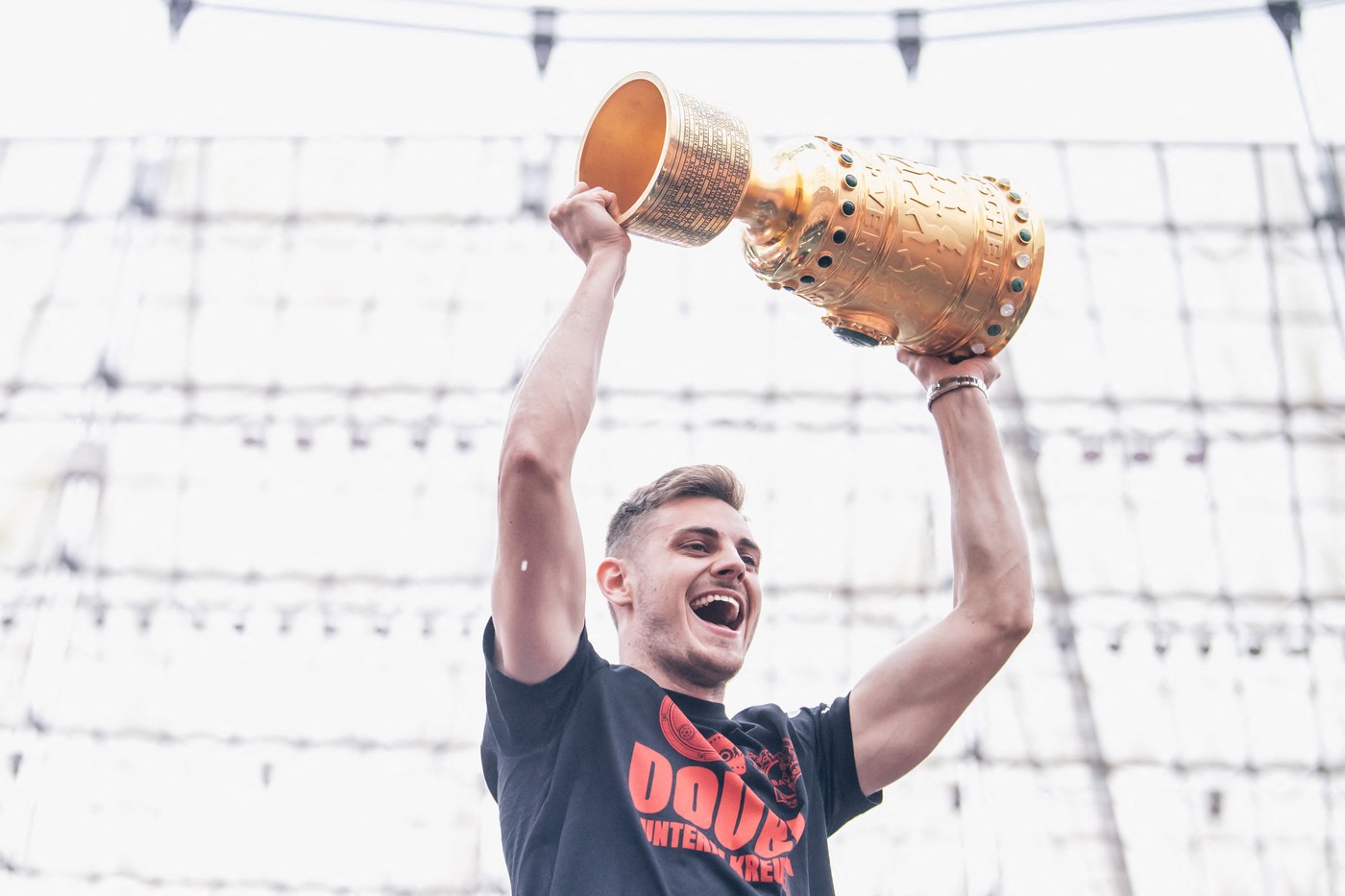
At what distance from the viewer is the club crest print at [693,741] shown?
152cm

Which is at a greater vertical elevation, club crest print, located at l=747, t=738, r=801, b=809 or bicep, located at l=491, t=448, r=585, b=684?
bicep, located at l=491, t=448, r=585, b=684

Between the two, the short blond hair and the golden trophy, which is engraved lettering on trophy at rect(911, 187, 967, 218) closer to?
the golden trophy

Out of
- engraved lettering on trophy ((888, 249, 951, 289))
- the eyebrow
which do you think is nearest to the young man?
the eyebrow

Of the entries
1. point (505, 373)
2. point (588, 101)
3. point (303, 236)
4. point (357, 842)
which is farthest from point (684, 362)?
point (357, 842)

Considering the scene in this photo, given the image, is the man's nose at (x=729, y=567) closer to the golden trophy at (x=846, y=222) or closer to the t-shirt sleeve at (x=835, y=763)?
the t-shirt sleeve at (x=835, y=763)

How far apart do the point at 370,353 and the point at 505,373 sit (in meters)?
1.26

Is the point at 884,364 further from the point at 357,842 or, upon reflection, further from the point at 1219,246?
the point at 357,842

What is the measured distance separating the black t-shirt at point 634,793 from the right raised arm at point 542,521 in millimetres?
53

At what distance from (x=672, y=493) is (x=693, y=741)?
405mm

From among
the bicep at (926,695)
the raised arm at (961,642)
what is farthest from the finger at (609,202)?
the bicep at (926,695)

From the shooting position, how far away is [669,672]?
1636 mm

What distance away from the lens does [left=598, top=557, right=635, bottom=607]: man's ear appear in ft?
5.67

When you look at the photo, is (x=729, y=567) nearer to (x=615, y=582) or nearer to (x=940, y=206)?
(x=615, y=582)

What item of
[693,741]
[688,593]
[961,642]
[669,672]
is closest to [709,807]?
[693,741]
